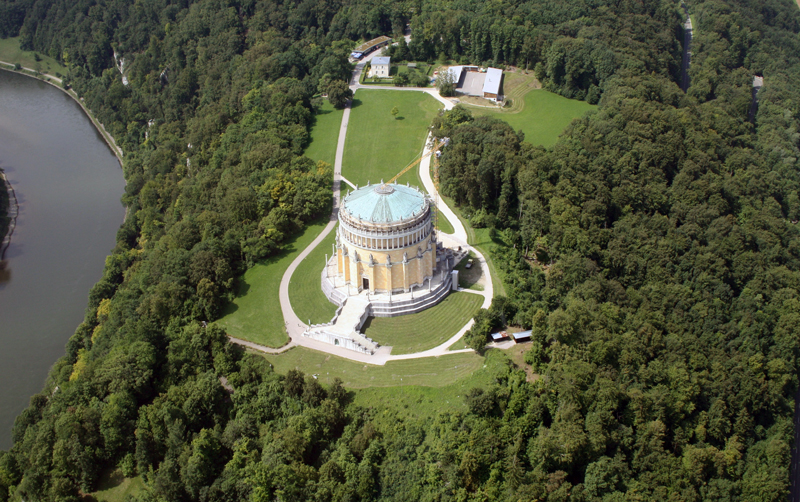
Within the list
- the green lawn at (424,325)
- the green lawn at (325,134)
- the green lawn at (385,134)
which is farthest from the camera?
the green lawn at (325,134)

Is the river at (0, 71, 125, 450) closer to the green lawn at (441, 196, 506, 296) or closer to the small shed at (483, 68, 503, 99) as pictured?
the green lawn at (441, 196, 506, 296)

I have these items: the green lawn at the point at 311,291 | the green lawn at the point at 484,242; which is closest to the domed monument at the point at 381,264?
the green lawn at the point at 311,291

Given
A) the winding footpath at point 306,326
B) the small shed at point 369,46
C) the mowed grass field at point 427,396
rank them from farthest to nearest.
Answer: the small shed at point 369,46
the winding footpath at point 306,326
the mowed grass field at point 427,396

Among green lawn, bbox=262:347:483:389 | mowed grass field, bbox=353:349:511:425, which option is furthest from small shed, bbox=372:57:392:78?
mowed grass field, bbox=353:349:511:425

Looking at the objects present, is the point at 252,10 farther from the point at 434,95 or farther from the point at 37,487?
the point at 37,487

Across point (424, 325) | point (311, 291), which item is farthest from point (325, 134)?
point (424, 325)

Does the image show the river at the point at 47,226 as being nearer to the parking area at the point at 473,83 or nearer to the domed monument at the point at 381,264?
the domed monument at the point at 381,264

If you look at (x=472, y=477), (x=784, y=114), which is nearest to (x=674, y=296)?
(x=472, y=477)
